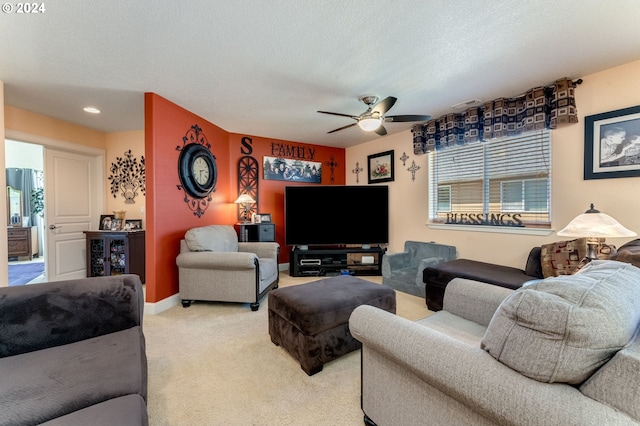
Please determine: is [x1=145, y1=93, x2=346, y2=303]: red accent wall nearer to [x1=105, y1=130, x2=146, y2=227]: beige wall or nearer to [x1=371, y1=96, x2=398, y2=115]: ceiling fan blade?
[x1=105, y1=130, x2=146, y2=227]: beige wall

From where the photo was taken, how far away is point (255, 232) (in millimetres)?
4164

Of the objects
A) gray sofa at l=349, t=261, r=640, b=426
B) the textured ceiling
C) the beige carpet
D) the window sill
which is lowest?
the beige carpet

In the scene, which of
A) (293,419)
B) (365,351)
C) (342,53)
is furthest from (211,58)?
(293,419)

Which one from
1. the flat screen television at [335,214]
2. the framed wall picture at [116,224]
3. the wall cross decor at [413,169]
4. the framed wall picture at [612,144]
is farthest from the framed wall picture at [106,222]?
the framed wall picture at [612,144]

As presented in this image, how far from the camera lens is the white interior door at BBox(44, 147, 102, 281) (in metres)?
3.71

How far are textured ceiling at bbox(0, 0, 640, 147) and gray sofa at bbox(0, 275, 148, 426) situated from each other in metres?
1.71

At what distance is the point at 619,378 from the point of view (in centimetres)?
67

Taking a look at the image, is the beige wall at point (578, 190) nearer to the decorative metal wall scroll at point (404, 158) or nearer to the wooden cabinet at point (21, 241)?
the decorative metal wall scroll at point (404, 158)

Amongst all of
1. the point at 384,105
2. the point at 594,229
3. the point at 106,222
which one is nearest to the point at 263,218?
the point at 106,222

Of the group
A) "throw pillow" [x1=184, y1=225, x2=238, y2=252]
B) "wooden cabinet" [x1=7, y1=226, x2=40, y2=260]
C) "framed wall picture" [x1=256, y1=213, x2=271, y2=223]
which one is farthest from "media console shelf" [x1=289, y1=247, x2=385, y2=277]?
"wooden cabinet" [x1=7, y1=226, x2=40, y2=260]

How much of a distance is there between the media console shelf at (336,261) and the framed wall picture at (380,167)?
1.25 metres

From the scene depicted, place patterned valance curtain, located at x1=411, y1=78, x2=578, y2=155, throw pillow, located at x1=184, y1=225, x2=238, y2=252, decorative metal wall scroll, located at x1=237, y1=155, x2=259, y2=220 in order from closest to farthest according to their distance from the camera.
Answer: patterned valance curtain, located at x1=411, y1=78, x2=578, y2=155 < throw pillow, located at x1=184, y1=225, x2=238, y2=252 < decorative metal wall scroll, located at x1=237, y1=155, x2=259, y2=220

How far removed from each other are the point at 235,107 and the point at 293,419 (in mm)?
3152

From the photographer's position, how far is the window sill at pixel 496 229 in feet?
9.12
